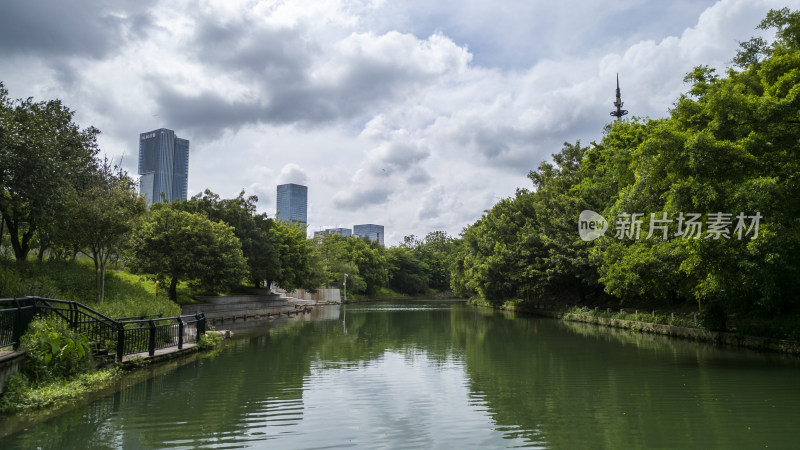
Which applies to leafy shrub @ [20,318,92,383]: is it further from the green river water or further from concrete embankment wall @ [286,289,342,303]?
concrete embankment wall @ [286,289,342,303]

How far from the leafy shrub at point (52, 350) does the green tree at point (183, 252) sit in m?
20.3

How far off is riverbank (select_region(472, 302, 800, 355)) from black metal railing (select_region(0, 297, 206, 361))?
63.5 feet

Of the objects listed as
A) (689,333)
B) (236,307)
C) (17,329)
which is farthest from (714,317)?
(236,307)

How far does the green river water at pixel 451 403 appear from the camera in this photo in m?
7.49

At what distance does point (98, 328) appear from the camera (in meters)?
13.5

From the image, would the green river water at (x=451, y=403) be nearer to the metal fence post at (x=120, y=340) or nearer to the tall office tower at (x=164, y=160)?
the metal fence post at (x=120, y=340)

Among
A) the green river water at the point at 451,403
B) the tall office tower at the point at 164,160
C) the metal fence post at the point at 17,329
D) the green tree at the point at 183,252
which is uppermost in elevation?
the tall office tower at the point at 164,160

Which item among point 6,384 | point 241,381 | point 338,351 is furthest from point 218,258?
point 6,384

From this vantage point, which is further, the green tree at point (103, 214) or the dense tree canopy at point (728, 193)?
the green tree at point (103, 214)

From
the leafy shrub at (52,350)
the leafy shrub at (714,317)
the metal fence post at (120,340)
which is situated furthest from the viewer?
the leafy shrub at (714,317)

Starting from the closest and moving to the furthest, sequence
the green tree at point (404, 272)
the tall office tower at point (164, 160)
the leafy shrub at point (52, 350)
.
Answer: the leafy shrub at point (52, 350) < the tall office tower at point (164, 160) < the green tree at point (404, 272)

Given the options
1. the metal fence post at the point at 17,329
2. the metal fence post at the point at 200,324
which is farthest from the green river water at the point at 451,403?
the metal fence post at the point at 200,324

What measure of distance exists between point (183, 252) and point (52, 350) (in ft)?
72.4

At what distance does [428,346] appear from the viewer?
65.7 feet
